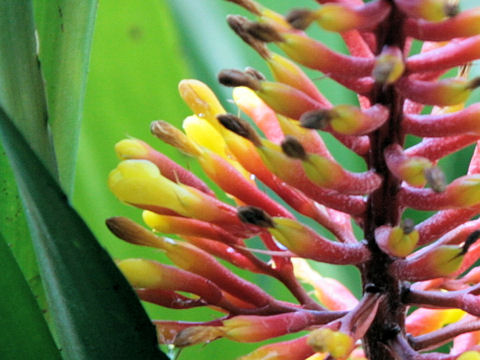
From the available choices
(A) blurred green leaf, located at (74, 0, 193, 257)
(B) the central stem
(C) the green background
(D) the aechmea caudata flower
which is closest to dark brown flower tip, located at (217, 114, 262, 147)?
(D) the aechmea caudata flower

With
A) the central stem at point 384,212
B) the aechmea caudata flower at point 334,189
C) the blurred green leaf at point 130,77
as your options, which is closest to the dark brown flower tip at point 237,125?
the aechmea caudata flower at point 334,189

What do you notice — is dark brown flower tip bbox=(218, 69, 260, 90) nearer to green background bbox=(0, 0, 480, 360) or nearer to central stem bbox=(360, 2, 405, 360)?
central stem bbox=(360, 2, 405, 360)

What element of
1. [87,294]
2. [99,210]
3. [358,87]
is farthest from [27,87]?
[99,210]


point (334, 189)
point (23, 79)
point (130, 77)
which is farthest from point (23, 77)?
point (130, 77)

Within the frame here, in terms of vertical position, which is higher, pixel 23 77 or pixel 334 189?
pixel 23 77

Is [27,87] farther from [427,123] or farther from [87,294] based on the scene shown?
[427,123]

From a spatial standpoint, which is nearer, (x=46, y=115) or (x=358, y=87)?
(x=46, y=115)

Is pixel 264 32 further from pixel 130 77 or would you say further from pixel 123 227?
pixel 130 77
